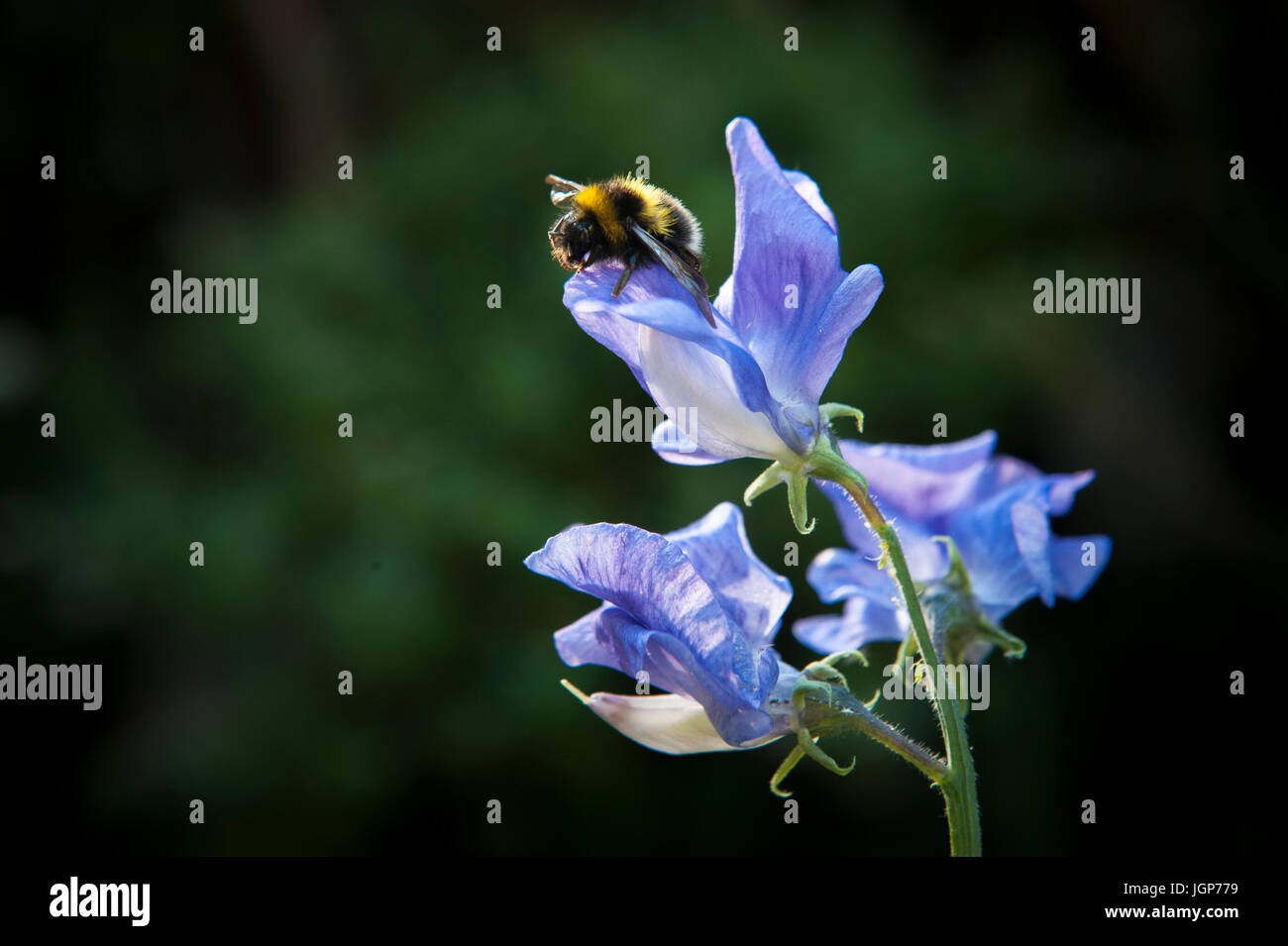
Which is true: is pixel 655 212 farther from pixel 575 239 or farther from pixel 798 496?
pixel 798 496

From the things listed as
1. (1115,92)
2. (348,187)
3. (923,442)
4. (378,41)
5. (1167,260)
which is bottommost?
(923,442)

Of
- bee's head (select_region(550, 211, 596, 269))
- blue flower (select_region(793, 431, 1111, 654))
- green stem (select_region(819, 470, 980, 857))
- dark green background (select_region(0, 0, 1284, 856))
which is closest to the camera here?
green stem (select_region(819, 470, 980, 857))

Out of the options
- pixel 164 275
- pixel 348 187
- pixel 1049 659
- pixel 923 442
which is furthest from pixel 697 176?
pixel 164 275

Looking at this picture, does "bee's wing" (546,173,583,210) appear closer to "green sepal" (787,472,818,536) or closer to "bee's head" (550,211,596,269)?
"bee's head" (550,211,596,269)

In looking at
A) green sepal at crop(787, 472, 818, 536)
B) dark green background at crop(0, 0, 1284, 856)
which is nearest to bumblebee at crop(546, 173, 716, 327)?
green sepal at crop(787, 472, 818, 536)

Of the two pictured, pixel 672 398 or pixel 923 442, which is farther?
pixel 923 442

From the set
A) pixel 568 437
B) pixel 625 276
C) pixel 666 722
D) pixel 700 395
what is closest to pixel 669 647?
pixel 666 722

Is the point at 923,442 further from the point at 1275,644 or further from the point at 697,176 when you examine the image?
the point at 1275,644
